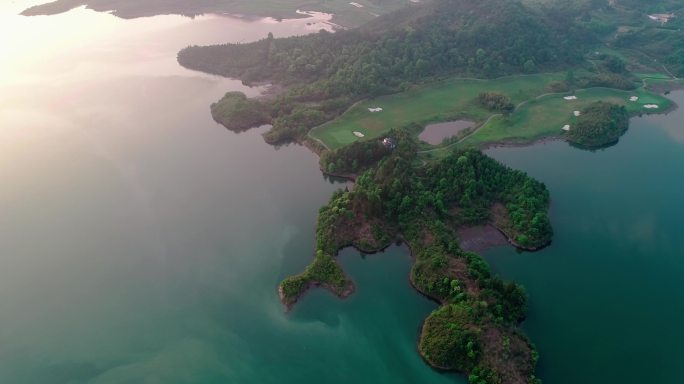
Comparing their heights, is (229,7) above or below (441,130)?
above

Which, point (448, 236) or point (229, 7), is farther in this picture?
point (229, 7)

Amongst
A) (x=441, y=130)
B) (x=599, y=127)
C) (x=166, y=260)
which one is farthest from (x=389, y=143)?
(x=599, y=127)

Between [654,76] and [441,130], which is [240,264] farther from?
[654,76]

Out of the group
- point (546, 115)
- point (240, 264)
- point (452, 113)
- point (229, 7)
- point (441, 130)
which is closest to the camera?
point (240, 264)

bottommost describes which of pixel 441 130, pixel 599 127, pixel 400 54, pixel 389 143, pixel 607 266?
pixel 607 266

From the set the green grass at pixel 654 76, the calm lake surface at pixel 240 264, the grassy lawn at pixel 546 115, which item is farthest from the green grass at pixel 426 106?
the green grass at pixel 654 76

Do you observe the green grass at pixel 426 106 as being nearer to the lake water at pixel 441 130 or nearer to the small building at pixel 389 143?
the lake water at pixel 441 130

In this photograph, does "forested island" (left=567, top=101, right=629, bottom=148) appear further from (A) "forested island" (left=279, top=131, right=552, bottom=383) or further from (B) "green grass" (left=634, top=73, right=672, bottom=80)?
(B) "green grass" (left=634, top=73, right=672, bottom=80)
